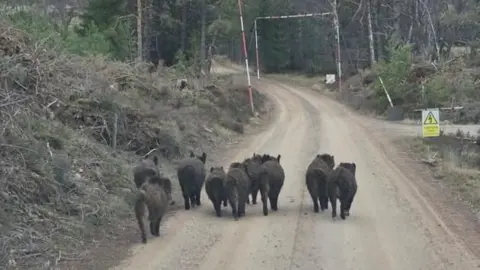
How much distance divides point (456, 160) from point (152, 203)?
Result: 12484mm

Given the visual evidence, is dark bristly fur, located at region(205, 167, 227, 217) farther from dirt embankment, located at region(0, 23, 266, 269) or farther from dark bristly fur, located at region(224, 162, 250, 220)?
dirt embankment, located at region(0, 23, 266, 269)

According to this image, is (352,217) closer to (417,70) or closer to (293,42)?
(417,70)

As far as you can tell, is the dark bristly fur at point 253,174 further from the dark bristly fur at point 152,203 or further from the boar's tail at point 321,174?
the dark bristly fur at point 152,203

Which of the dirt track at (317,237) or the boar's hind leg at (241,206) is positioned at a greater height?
the boar's hind leg at (241,206)

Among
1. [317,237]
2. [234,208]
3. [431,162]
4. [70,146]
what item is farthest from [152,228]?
[431,162]

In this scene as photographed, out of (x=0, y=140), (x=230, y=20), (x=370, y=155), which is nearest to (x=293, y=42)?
(x=230, y=20)

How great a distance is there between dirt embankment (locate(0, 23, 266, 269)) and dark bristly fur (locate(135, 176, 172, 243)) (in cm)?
39

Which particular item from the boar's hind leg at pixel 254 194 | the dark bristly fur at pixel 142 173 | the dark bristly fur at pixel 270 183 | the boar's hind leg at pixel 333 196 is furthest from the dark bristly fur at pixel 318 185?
the dark bristly fur at pixel 142 173

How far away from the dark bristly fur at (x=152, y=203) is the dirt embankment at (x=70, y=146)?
0.39 metres

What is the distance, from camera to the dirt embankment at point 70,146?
11.2m

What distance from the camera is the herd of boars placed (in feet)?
44.8

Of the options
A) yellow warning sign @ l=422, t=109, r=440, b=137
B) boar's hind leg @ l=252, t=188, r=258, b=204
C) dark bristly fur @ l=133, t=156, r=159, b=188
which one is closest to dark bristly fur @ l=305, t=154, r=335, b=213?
boar's hind leg @ l=252, t=188, r=258, b=204

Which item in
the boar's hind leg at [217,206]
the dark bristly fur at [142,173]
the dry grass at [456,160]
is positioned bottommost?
the dry grass at [456,160]

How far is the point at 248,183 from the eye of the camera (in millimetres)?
14156
